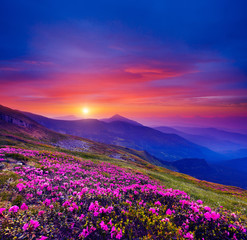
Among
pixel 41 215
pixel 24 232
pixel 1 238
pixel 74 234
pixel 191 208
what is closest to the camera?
pixel 1 238

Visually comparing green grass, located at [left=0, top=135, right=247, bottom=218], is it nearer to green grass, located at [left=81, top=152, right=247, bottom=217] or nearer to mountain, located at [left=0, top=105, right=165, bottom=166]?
green grass, located at [left=81, top=152, right=247, bottom=217]

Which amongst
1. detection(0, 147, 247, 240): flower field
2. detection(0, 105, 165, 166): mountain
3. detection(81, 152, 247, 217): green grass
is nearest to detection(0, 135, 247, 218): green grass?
detection(81, 152, 247, 217): green grass

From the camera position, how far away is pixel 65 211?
6.44 metres

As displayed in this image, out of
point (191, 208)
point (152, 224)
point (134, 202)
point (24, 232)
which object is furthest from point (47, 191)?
point (191, 208)

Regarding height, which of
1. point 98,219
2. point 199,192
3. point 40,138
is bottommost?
point 40,138

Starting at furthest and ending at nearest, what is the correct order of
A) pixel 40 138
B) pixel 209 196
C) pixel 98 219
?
1. pixel 40 138
2. pixel 209 196
3. pixel 98 219

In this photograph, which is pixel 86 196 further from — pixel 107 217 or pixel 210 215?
pixel 210 215

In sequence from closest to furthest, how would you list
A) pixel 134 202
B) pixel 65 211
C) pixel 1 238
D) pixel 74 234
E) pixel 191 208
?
1. pixel 1 238
2. pixel 74 234
3. pixel 65 211
4. pixel 191 208
5. pixel 134 202

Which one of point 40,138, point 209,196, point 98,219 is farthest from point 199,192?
point 40,138

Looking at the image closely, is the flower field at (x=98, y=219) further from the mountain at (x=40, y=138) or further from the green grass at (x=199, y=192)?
the mountain at (x=40, y=138)

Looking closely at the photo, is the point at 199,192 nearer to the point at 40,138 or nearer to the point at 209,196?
the point at 209,196

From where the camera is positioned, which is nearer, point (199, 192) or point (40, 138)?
point (199, 192)

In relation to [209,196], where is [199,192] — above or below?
below

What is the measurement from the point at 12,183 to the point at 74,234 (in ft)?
20.5
